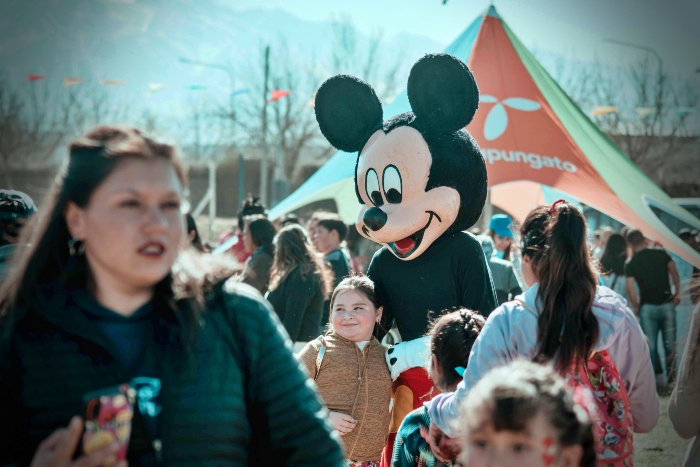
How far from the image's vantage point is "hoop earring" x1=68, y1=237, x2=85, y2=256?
1621 mm

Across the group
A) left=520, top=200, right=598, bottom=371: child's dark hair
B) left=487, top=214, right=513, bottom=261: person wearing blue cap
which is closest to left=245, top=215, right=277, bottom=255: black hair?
left=487, top=214, right=513, bottom=261: person wearing blue cap

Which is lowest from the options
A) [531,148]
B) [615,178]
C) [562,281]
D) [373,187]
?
[562,281]

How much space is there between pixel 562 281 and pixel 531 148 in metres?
4.89

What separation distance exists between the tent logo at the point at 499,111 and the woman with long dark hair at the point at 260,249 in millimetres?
2454

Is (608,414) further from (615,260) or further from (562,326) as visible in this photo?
(615,260)

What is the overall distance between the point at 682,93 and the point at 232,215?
63.6ft

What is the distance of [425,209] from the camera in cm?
357

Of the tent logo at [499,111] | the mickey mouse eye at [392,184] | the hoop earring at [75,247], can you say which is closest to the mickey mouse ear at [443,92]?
the mickey mouse eye at [392,184]

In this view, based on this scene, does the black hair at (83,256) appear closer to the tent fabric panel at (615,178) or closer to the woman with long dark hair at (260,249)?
the woman with long dark hair at (260,249)

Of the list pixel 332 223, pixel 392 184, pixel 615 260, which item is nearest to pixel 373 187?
pixel 392 184

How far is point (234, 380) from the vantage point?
1.57 meters

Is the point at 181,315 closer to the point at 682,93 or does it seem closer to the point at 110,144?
the point at 110,144

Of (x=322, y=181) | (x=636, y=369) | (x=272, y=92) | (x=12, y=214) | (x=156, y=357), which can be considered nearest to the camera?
(x=156, y=357)

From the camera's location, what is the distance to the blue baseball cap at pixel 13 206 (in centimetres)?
333
